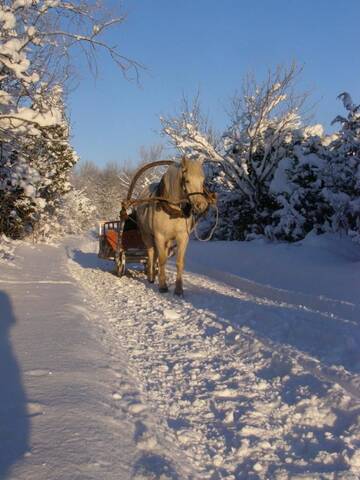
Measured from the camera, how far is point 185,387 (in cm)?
352

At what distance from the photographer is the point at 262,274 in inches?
441

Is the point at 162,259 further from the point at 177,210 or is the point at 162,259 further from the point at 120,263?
the point at 120,263

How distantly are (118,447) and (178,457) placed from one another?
0.34 meters

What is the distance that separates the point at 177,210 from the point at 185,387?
4.42 metres

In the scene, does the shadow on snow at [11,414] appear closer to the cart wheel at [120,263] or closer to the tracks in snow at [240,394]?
the tracks in snow at [240,394]

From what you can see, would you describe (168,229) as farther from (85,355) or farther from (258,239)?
(258,239)

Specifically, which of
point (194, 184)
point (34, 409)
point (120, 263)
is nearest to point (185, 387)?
point (34, 409)

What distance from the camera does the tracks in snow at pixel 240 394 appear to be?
2.47 meters

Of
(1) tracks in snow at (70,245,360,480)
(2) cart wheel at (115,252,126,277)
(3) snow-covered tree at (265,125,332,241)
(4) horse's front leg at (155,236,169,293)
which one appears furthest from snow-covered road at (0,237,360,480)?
(3) snow-covered tree at (265,125,332,241)

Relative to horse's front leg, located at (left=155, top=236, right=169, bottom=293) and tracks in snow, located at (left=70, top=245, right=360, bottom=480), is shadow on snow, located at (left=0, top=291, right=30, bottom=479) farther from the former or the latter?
horse's front leg, located at (left=155, top=236, right=169, bottom=293)

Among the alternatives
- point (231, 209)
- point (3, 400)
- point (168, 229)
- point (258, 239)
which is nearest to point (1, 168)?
point (168, 229)

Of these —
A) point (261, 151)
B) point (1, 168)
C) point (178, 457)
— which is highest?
point (261, 151)

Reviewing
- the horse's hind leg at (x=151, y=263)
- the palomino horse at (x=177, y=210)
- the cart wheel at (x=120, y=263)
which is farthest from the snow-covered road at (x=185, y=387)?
the cart wheel at (x=120, y=263)

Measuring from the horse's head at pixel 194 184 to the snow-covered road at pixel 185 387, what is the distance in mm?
1532
